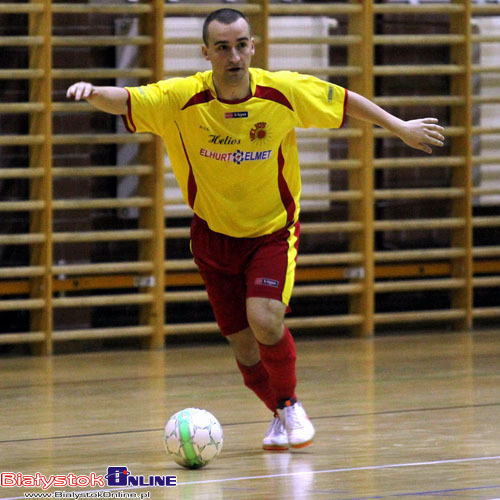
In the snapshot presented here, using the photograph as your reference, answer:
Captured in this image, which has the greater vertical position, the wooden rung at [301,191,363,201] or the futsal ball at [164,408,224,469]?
the wooden rung at [301,191,363,201]

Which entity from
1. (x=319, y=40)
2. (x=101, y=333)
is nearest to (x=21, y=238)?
(x=101, y=333)

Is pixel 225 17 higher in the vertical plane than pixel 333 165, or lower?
higher

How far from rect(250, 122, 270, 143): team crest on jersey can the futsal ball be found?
101cm

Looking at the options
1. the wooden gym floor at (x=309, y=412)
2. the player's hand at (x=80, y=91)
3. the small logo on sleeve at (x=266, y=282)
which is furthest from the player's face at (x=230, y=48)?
the wooden gym floor at (x=309, y=412)

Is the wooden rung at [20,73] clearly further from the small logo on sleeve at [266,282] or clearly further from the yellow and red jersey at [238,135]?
the small logo on sleeve at [266,282]

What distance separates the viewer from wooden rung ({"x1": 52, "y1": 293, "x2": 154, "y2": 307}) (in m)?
7.41

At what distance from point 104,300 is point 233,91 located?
3.52 metres

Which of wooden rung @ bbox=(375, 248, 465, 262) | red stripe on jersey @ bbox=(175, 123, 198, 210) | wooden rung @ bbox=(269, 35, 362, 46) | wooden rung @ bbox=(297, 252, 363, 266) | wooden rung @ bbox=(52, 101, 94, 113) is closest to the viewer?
red stripe on jersey @ bbox=(175, 123, 198, 210)

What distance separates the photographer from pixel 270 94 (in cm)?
427

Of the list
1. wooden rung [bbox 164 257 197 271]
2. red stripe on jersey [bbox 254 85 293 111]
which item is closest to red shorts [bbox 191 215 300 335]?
red stripe on jersey [bbox 254 85 293 111]

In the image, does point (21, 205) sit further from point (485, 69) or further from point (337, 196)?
point (485, 69)

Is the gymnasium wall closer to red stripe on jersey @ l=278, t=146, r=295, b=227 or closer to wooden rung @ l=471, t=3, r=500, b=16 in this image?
wooden rung @ l=471, t=3, r=500, b=16

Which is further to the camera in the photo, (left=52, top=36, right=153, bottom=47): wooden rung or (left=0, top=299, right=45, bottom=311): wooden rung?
(left=52, top=36, right=153, bottom=47): wooden rung

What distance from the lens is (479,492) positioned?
343 cm
